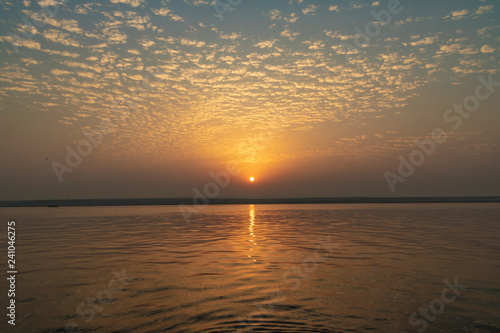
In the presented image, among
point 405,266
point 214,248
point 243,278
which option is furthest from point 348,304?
point 214,248

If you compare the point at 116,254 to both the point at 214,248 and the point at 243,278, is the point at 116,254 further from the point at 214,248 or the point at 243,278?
the point at 243,278

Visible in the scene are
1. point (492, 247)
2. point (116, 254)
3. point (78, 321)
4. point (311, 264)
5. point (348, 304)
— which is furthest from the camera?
point (492, 247)

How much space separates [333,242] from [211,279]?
11754mm

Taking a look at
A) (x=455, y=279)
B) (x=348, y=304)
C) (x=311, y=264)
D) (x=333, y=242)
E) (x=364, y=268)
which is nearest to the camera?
(x=348, y=304)

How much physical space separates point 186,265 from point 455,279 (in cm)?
1035

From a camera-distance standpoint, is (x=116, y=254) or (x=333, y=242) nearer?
(x=116, y=254)

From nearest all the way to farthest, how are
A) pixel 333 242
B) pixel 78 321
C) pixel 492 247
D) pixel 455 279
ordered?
pixel 78 321 < pixel 455 279 < pixel 492 247 < pixel 333 242

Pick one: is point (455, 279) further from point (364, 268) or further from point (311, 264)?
point (311, 264)

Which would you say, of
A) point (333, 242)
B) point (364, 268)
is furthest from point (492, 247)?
point (364, 268)

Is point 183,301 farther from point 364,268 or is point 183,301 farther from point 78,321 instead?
point 364,268

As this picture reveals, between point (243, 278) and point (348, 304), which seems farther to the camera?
point (243, 278)

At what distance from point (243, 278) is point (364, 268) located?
512 cm

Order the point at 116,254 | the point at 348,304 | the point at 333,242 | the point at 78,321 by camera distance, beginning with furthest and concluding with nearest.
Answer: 1. the point at 333,242
2. the point at 116,254
3. the point at 348,304
4. the point at 78,321

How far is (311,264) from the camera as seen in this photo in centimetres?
1530
